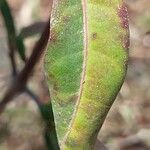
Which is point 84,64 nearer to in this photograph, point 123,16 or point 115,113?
point 123,16

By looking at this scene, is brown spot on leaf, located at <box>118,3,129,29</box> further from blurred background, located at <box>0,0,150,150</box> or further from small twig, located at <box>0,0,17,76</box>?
blurred background, located at <box>0,0,150,150</box>

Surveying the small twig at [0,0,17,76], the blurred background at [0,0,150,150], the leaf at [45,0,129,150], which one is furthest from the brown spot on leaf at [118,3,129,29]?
the blurred background at [0,0,150,150]

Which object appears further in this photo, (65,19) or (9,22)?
(9,22)

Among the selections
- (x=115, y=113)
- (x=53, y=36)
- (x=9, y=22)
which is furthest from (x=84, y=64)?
(x=115, y=113)

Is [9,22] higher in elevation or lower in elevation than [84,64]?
lower

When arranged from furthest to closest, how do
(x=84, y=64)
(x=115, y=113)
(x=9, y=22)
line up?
(x=115, y=113) < (x=9, y=22) < (x=84, y=64)

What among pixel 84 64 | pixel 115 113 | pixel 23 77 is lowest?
pixel 115 113

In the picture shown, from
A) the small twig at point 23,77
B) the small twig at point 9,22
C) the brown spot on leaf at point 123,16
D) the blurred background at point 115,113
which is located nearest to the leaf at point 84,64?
the brown spot on leaf at point 123,16

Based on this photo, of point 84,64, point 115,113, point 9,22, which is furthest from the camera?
point 115,113

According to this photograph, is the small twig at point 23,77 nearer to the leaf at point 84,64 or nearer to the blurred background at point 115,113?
the leaf at point 84,64

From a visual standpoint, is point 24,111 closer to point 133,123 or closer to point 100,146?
point 133,123
